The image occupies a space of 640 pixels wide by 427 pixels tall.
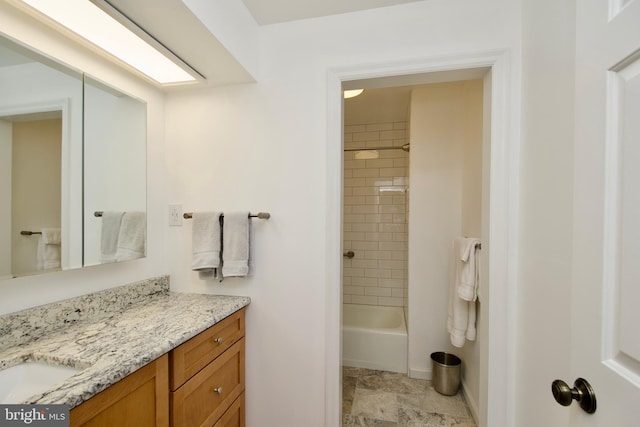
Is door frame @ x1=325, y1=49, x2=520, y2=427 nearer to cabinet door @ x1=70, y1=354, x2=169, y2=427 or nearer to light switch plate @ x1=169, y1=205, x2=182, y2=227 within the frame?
cabinet door @ x1=70, y1=354, x2=169, y2=427

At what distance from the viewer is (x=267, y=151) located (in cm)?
152

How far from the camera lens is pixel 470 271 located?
171cm

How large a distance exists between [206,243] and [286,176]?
1.88 feet

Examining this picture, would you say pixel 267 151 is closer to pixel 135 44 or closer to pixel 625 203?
pixel 135 44

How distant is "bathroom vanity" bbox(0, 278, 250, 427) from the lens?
2.52ft

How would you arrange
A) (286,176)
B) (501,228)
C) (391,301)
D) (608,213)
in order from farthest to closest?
(391,301), (286,176), (501,228), (608,213)

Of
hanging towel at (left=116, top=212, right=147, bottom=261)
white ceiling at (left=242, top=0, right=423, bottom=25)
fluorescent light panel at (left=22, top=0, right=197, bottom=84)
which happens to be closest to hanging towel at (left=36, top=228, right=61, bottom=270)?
hanging towel at (left=116, top=212, right=147, bottom=261)

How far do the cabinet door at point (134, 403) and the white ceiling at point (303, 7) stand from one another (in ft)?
5.49

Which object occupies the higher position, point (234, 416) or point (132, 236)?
point (132, 236)

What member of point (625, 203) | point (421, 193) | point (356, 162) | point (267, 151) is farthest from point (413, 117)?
point (625, 203)

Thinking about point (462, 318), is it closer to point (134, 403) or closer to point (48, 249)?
point (134, 403)

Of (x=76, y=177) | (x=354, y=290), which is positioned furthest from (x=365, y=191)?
(x=76, y=177)

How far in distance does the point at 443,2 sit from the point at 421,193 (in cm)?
136

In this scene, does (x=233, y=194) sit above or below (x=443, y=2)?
below
